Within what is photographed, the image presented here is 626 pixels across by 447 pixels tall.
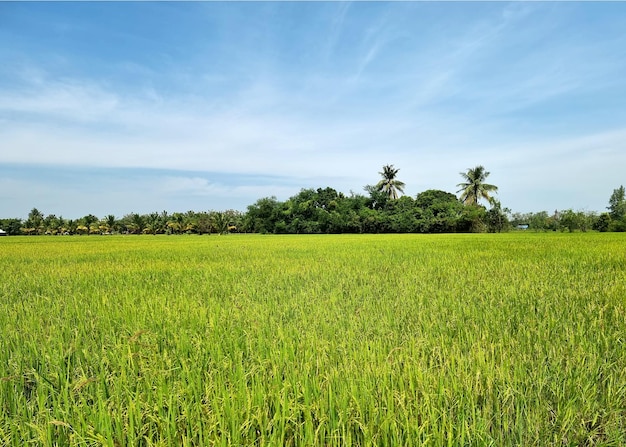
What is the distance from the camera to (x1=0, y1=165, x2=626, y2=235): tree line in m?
34.7

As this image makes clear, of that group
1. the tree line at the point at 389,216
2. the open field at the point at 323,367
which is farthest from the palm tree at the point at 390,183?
the open field at the point at 323,367

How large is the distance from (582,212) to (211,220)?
47.8 meters

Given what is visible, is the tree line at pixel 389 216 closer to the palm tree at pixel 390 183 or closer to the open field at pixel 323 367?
the palm tree at pixel 390 183

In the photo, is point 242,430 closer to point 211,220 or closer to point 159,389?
point 159,389

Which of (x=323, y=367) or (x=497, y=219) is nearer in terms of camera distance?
(x=323, y=367)

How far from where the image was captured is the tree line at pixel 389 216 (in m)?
34.7

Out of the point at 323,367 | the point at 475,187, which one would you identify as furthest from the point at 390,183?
the point at 323,367

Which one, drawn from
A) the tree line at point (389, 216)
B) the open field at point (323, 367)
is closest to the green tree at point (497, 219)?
the tree line at point (389, 216)

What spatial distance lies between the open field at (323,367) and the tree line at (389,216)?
34431 mm

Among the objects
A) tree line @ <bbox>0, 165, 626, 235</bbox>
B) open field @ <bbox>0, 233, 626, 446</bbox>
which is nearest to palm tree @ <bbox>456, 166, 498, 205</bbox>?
tree line @ <bbox>0, 165, 626, 235</bbox>

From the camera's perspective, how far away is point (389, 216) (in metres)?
40.0

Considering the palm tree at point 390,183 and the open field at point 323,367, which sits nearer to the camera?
the open field at point 323,367

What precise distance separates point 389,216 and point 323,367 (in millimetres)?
39371

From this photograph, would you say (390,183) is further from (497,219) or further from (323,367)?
(323,367)
